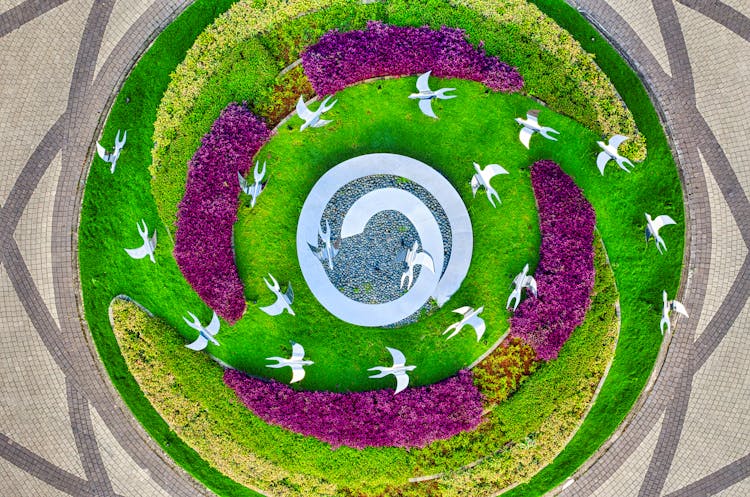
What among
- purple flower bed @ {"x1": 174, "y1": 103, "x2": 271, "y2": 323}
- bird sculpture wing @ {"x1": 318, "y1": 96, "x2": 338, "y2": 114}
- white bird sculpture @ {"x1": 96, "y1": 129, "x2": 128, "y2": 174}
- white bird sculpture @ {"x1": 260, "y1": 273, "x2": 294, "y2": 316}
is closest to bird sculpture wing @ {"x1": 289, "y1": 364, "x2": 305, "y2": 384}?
white bird sculpture @ {"x1": 260, "y1": 273, "x2": 294, "y2": 316}

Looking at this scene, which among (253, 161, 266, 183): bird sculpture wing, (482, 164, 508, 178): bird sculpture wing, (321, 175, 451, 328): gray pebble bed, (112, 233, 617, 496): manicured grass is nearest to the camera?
(482, 164, 508, 178): bird sculpture wing

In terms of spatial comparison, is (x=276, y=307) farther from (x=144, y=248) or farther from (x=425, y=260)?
(x=425, y=260)

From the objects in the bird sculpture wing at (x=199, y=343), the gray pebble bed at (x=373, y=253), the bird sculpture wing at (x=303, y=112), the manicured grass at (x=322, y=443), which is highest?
the bird sculpture wing at (x=303, y=112)

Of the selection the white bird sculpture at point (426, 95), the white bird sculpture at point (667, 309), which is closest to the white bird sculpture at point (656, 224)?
the white bird sculpture at point (667, 309)

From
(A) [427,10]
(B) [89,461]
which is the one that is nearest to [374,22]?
(A) [427,10]

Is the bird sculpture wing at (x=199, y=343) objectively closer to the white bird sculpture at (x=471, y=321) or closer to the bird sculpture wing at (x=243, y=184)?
the bird sculpture wing at (x=243, y=184)

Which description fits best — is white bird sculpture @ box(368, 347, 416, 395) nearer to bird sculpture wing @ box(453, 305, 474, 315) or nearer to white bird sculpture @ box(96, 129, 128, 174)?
bird sculpture wing @ box(453, 305, 474, 315)
